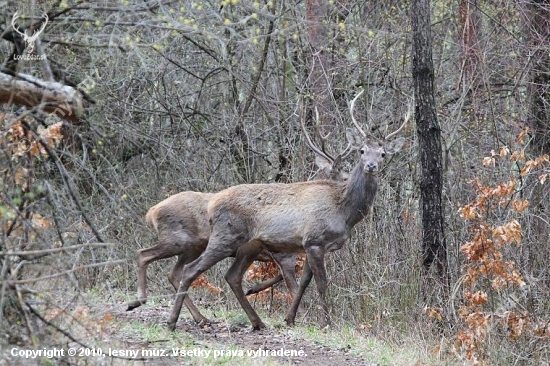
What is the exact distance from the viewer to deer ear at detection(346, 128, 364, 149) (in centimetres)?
1193

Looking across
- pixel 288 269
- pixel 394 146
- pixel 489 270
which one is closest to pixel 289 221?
pixel 288 269

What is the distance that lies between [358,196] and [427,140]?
3.94ft

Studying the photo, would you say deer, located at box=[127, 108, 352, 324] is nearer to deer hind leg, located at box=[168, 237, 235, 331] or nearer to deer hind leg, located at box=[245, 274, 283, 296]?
deer hind leg, located at box=[168, 237, 235, 331]

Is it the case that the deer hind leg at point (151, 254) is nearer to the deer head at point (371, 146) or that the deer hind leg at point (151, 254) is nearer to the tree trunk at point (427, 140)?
the deer head at point (371, 146)

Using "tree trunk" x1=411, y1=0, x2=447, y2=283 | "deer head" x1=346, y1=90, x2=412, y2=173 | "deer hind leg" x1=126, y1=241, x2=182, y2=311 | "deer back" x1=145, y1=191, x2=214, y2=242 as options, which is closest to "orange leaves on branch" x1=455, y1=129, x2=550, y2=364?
"tree trunk" x1=411, y1=0, x2=447, y2=283

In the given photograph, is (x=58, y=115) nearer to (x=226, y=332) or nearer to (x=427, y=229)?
(x=226, y=332)

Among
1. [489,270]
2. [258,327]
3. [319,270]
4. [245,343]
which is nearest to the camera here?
[245,343]

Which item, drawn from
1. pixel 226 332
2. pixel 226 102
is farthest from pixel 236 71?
pixel 226 332

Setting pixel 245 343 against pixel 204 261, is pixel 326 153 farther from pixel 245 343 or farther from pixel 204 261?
pixel 245 343

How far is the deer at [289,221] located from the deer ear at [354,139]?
0.81ft

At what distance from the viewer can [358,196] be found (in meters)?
11.6

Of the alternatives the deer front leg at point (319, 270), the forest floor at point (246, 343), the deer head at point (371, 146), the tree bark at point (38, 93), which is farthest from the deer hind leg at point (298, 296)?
the tree bark at point (38, 93)

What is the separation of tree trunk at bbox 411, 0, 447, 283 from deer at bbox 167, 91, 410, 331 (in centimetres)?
58

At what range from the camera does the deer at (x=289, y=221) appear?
11.1 m
